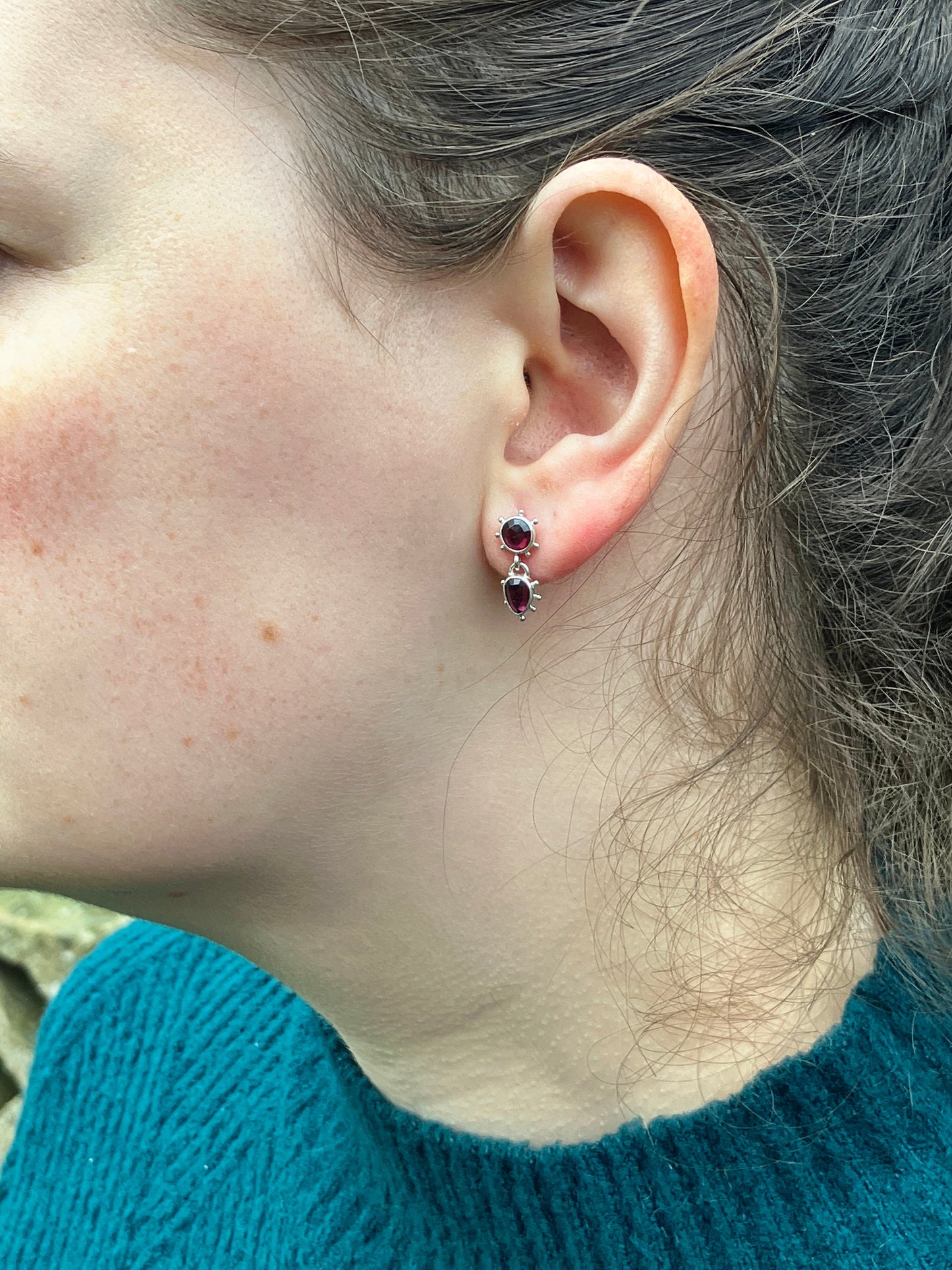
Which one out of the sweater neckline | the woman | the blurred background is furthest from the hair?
the blurred background

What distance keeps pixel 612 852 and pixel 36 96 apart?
67 cm

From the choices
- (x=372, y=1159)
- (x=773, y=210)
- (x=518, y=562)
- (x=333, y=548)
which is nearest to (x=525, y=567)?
(x=518, y=562)

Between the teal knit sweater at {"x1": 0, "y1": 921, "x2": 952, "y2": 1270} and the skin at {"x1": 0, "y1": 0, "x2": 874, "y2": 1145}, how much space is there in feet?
0.29

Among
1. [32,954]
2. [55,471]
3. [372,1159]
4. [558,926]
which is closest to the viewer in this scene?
[55,471]

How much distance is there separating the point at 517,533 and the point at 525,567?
→ 0.09ft

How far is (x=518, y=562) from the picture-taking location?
2.92ft

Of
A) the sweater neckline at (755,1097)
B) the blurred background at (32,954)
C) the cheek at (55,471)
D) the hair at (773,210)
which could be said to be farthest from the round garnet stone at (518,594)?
the blurred background at (32,954)

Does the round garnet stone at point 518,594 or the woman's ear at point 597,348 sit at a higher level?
the woman's ear at point 597,348

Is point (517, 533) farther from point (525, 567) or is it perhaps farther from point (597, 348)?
point (597, 348)

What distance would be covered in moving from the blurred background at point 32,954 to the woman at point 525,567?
0.82 meters

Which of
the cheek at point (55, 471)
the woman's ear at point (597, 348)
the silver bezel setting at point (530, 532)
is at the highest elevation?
the cheek at point (55, 471)

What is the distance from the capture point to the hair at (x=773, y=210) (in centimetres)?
84

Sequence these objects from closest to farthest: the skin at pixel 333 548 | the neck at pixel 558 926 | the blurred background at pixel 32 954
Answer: the skin at pixel 333 548 < the neck at pixel 558 926 < the blurred background at pixel 32 954

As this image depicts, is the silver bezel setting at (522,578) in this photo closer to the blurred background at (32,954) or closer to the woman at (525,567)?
the woman at (525,567)
